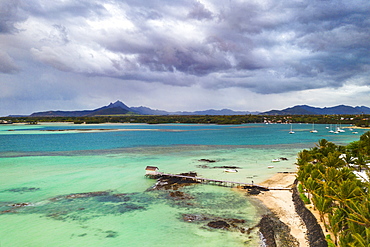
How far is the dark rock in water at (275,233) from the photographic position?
11842mm

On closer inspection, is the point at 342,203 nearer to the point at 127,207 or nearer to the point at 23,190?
the point at 127,207

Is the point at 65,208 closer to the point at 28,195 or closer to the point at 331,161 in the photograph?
the point at 28,195

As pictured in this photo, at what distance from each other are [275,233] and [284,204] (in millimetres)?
4930

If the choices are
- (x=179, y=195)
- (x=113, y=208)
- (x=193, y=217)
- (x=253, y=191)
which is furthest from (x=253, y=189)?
(x=113, y=208)

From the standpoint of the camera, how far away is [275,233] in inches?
511

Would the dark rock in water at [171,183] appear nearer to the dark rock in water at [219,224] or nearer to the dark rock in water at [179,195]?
the dark rock in water at [179,195]

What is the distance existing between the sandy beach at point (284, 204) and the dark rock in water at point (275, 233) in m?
0.30

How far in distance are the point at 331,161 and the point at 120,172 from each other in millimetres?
21952

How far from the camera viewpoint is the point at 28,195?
20.4m

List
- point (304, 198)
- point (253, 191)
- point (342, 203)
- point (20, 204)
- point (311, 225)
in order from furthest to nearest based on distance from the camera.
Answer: point (253, 191) → point (20, 204) → point (304, 198) → point (311, 225) → point (342, 203)

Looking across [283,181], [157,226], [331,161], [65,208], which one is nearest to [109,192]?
[65,208]

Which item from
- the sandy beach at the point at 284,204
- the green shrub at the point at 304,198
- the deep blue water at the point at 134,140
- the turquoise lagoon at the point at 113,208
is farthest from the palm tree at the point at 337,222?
the deep blue water at the point at 134,140

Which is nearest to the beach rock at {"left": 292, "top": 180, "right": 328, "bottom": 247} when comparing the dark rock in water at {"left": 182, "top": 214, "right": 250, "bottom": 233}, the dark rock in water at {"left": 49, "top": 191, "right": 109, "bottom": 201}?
the dark rock in water at {"left": 182, "top": 214, "right": 250, "bottom": 233}

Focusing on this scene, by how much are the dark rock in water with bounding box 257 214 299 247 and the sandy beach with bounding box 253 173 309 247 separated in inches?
11.8
